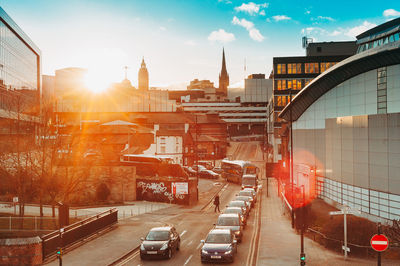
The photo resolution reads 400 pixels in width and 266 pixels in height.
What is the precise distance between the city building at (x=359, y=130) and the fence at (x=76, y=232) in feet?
52.4

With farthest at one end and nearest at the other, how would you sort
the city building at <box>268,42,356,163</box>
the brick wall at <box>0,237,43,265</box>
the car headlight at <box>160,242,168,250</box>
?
the city building at <box>268,42,356,163</box> < the car headlight at <box>160,242,168,250</box> < the brick wall at <box>0,237,43,265</box>

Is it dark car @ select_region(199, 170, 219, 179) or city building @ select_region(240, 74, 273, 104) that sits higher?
city building @ select_region(240, 74, 273, 104)

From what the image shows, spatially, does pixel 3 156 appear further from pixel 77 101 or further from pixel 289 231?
pixel 77 101

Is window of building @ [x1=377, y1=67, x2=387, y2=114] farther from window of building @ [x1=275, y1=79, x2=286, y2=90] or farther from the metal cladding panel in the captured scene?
window of building @ [x1=275, y1=79, x2=286, y2=90]

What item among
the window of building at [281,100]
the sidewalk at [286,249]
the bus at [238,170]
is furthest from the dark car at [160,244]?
the window of building at [281,100]

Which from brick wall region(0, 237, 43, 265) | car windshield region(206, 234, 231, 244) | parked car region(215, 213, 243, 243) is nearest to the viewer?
brick wall region(0, 237, 43, 265)

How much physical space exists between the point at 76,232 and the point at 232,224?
30.8 feet

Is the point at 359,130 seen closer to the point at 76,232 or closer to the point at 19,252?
the point at 76,232

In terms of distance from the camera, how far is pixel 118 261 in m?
19.1

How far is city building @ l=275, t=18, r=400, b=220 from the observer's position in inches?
1091

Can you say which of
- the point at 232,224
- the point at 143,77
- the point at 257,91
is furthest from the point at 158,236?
the point at 143,77

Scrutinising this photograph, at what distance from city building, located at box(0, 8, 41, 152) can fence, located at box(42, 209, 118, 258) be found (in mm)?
26937

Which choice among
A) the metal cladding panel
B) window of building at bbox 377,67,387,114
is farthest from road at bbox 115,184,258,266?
window of building at bbox 377,67,387,114

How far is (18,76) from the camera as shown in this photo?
72.8 meters
